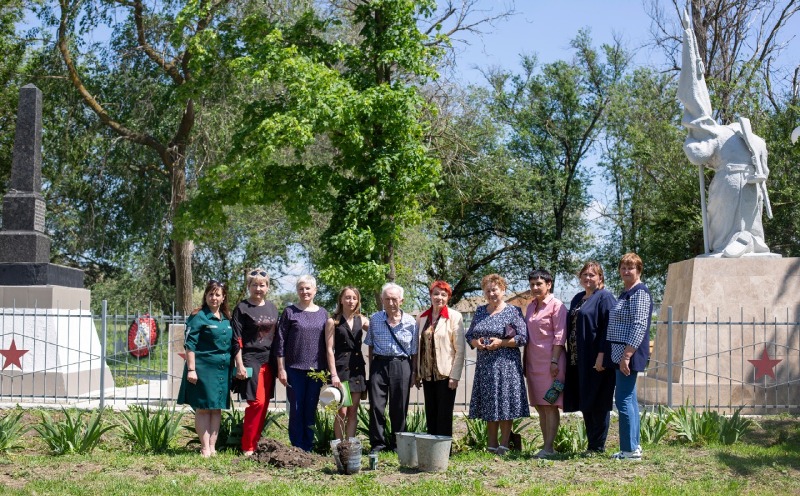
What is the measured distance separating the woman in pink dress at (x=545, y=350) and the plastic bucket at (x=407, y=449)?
1.24 m

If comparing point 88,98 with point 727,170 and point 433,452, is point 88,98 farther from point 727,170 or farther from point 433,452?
point 433,452

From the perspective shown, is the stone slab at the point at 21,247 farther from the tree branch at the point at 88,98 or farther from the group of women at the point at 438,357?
the tree branch at the point at 88,98

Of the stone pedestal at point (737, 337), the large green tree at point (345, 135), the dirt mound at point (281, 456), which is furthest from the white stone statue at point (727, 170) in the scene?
the dirt mound at point (281, 456)

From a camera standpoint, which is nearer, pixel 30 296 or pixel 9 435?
pixel 9 435

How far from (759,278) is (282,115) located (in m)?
8.40

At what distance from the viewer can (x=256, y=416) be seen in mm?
8180

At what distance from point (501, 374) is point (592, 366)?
2.49ft

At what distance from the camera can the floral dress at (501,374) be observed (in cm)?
796

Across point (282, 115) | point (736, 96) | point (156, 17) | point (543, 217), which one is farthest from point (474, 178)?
point (282, 115)

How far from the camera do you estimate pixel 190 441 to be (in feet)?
28.4

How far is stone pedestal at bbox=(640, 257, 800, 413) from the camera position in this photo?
12.0 metres

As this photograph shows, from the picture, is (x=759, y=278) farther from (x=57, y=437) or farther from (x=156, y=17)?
(x=156, y=17)

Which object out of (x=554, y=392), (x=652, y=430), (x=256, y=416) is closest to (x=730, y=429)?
(x=652, y=430)

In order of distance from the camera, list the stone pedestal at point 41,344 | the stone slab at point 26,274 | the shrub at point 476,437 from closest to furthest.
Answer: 1. the shrub at point 476,437
2. the stone pedestal at point 41,344
3. the stone slab at point 26,274
